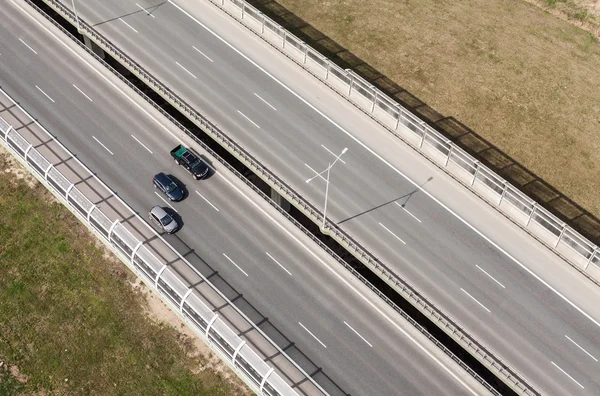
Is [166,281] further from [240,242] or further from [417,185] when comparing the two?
[417,185]

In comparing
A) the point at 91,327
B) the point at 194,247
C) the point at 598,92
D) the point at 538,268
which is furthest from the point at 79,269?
the point at 598,92

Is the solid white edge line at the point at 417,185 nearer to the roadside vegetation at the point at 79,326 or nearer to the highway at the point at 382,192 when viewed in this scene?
the highway at the point at 382,192

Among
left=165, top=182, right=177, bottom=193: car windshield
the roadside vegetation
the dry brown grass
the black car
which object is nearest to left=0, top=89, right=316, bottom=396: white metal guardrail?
the black car

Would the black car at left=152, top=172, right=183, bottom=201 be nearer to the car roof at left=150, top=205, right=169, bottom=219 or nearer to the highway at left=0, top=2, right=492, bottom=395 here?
the highway at left=0, top=2, right=492, bottom=395

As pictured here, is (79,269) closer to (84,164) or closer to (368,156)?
(84,164)

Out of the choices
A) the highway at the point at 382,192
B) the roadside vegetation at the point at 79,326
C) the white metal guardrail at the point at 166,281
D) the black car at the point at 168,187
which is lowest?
the roadside vegetation at the point at 79,326

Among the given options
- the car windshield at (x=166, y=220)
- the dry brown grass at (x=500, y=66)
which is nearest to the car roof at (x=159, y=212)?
the car windshield at (x=166, y=220)

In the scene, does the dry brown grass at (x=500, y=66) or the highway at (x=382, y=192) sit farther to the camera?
the dry brown grass at (x=500, y=66)
